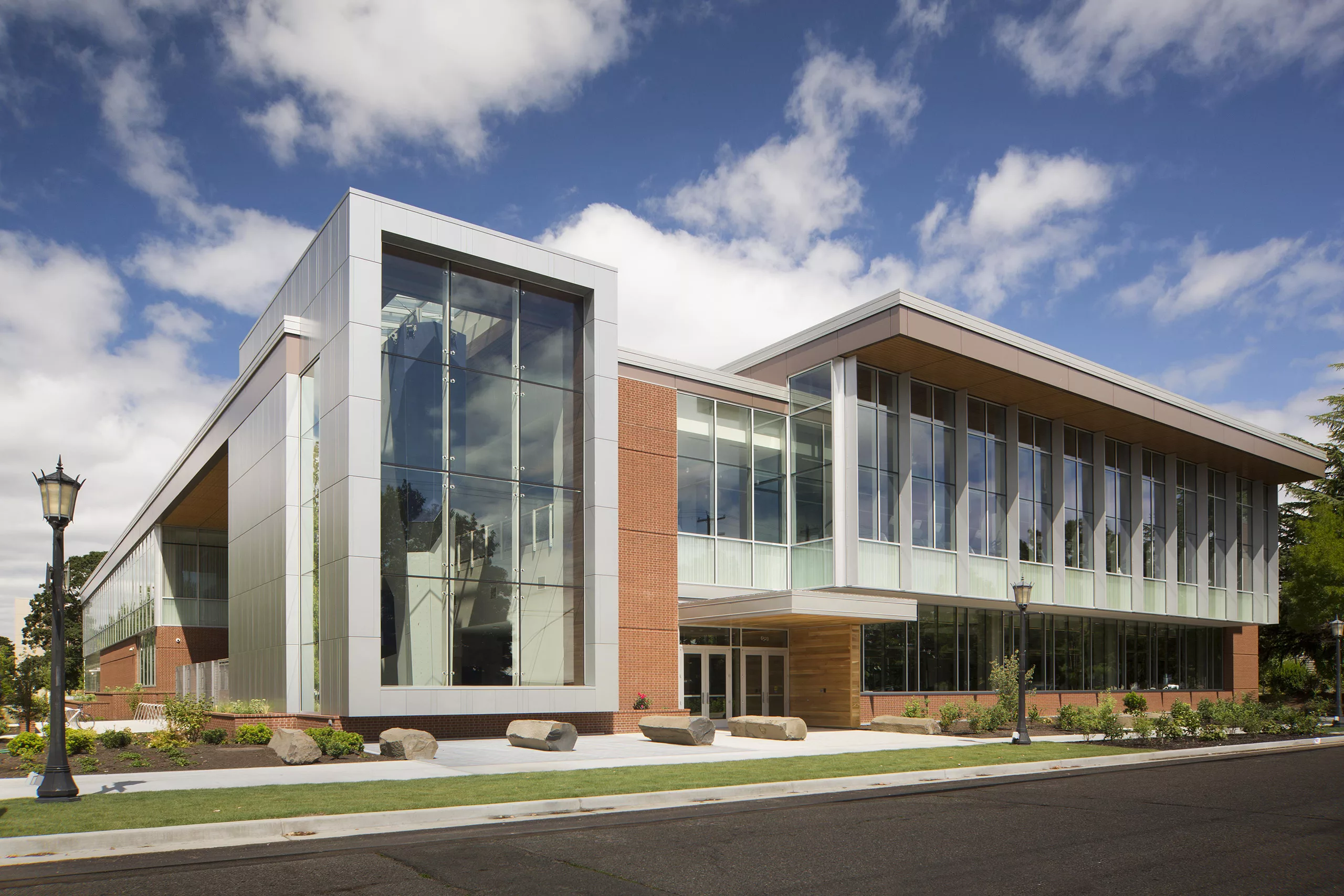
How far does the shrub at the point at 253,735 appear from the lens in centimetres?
2081

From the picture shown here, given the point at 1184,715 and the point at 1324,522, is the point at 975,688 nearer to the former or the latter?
the point at 1184,715

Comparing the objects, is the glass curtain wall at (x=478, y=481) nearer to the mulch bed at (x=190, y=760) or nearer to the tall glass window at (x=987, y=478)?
the mulch bed at (x=190, y=760)

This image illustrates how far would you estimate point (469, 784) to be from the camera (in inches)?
563

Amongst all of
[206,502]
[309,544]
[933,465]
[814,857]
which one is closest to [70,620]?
[206,502]

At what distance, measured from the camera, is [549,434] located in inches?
1009

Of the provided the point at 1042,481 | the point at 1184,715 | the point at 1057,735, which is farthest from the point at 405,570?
the point at 1042,481

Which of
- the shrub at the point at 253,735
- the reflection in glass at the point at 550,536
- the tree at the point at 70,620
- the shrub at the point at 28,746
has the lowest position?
the tree at the point at 70,620

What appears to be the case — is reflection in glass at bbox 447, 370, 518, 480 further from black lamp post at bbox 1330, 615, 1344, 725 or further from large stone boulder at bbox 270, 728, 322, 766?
black lamp post at bbox 1330, 615, 1344, 725

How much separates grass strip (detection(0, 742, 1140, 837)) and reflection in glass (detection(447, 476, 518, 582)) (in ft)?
25.8

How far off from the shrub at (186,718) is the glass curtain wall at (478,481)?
11.9 ft

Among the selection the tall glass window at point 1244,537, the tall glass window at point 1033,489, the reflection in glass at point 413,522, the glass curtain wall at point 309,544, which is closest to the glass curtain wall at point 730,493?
the reflection in glass at point 413,522

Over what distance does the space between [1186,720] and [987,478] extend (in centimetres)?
1137

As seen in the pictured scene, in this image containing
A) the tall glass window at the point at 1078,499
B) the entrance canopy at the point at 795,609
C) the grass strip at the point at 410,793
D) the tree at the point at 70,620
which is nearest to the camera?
the grass strip at the point at 410,793

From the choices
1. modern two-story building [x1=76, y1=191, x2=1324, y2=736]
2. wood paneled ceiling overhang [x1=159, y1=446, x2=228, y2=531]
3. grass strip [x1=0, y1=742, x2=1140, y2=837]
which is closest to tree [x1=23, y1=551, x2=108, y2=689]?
wood paneled ceiling overhang [x1=159, y1=446, x2=228, y2=531]
